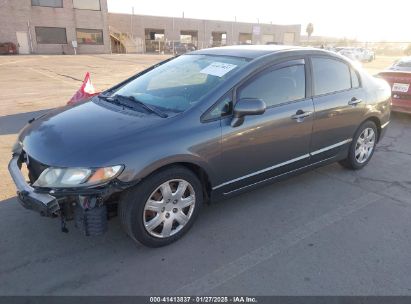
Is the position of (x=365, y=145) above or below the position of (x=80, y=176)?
below

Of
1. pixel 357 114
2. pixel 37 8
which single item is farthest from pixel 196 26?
pixel 357 114

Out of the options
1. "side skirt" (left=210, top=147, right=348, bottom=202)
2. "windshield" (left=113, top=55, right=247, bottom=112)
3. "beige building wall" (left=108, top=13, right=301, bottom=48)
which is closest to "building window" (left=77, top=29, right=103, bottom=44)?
"beige building wall" (left=108, top=13, right=301, bottom=48)

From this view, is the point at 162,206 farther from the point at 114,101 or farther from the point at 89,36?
the point at 89,36

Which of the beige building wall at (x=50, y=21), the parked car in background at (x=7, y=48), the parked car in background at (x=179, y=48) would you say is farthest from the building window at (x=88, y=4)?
the parked car in background at (x=179, y=48)

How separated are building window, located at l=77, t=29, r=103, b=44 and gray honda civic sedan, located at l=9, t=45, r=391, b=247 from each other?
1578 inches

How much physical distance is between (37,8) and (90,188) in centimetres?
4063

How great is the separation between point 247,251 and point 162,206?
832mm

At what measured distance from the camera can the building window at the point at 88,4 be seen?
38.5 metres

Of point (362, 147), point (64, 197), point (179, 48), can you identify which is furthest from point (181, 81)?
point (179, 48)

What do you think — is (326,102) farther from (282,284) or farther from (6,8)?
(6,8)

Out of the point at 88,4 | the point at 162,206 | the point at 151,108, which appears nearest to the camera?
the point at 162,206

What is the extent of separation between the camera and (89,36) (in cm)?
4062

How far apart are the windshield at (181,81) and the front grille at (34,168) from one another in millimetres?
1121

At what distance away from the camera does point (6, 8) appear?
114ft
